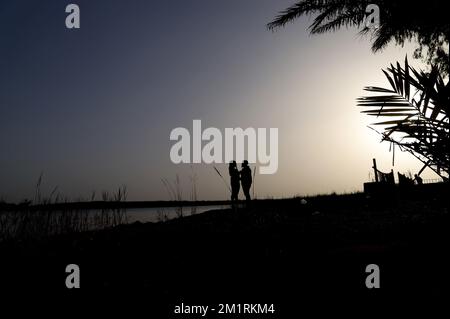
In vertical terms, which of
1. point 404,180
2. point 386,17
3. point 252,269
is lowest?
point 252,269

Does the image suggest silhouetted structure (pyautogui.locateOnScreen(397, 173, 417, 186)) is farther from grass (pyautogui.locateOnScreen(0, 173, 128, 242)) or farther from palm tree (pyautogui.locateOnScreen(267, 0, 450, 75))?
grass (pyautogui.locateOnScreen(0, 173, 128, 242))

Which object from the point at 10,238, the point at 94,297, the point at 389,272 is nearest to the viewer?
the point at 389,272

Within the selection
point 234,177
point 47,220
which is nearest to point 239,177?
point 234,177

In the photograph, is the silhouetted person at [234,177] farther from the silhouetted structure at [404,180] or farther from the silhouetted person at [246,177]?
the silhouetted structure at [404,180]

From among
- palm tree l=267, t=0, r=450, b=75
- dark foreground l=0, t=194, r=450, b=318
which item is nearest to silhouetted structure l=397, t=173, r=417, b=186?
palm tree l=267, t=0, r=450, b=75

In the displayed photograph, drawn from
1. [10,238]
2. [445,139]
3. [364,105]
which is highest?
[364,105]

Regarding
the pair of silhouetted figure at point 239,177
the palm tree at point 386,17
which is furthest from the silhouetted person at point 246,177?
the palm tree at point 386,17

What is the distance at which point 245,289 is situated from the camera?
2961 millimetres

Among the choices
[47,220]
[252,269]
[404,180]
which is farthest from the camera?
[404,180]

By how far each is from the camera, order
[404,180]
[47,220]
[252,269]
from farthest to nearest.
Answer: [404,180] < [47,220] < [252,269]

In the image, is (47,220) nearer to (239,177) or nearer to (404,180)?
(239,177)
